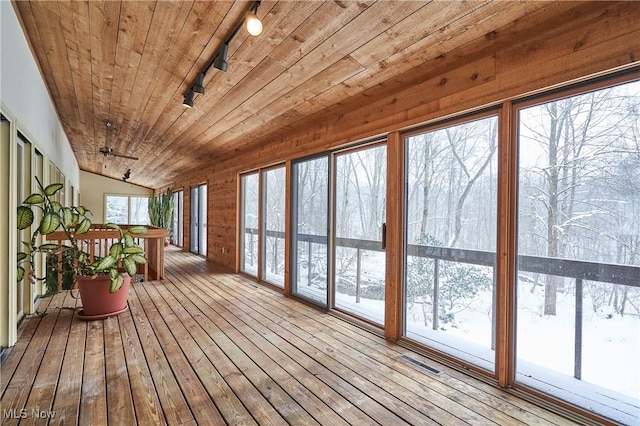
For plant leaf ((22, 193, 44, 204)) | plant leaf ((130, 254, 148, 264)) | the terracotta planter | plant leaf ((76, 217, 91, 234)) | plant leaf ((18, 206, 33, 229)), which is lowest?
the terracotta planter

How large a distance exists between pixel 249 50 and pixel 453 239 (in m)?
2.19

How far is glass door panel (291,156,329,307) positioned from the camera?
3.85 meters

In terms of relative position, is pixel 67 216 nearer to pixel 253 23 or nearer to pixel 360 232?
→ pixel 253 23

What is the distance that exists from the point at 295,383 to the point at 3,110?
9.12 feet

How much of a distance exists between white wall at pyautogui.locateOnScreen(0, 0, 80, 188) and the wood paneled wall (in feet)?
8.50

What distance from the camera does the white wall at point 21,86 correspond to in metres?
2.19

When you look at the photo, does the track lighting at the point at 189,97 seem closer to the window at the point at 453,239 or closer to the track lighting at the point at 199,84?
the track lighting at the point at 199,84

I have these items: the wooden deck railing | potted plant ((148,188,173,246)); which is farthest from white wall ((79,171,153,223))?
the wooden deck railing

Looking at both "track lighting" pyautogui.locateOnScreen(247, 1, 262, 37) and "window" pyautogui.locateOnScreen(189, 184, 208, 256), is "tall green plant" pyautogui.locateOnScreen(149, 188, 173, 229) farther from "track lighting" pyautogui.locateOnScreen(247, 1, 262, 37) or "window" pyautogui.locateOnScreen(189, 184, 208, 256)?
"track lighting" pyautogui.locateOnScreen(247, 1, 262, 37)

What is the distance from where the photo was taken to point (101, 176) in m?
12.6

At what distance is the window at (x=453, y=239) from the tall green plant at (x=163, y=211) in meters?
9.05

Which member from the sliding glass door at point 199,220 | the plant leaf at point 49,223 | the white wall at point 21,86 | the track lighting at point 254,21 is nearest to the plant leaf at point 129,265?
the plant leaf at point 49,223

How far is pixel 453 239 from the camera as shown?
251cm

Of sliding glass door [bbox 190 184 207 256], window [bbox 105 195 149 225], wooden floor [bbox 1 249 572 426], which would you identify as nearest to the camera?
wooden floor [bbox 1 249 572 426]
